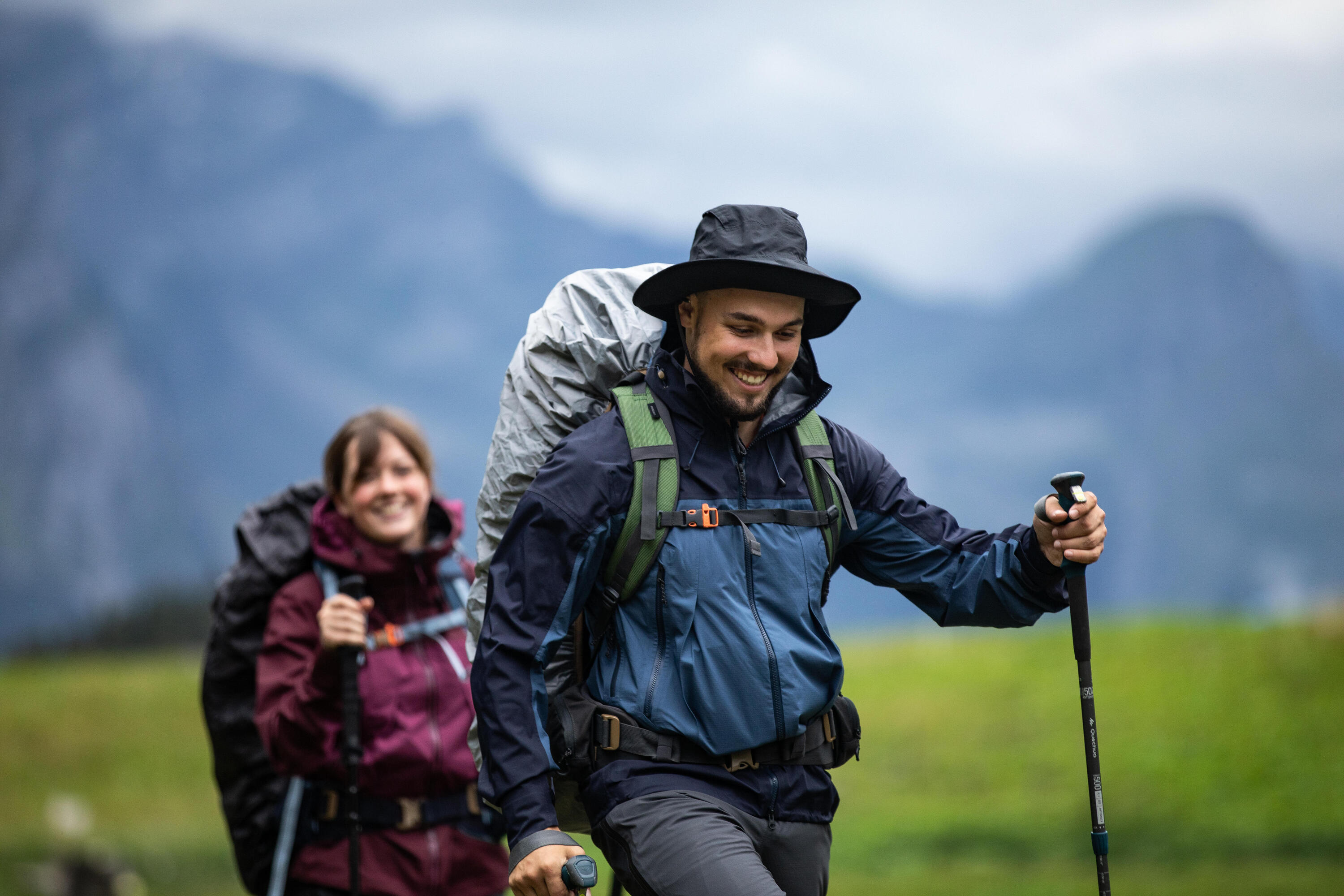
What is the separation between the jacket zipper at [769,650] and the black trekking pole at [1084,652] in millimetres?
782

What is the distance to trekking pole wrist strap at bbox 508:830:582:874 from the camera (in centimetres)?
284

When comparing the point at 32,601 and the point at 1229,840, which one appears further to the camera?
the point at 32,601

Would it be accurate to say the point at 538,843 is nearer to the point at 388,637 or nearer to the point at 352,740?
the point at 352,740

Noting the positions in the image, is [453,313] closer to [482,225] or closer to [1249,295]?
[482,225]

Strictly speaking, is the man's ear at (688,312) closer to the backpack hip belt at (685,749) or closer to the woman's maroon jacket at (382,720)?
the backpack hip belt at (685,749)

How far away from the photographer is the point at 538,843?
2.85 meters

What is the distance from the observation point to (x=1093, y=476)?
17.2m

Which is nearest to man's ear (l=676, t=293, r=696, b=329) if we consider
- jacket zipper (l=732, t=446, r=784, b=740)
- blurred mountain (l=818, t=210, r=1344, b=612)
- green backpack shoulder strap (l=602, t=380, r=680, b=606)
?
green backpack shoulder strap (l=602, t=380, r=680, b=606)

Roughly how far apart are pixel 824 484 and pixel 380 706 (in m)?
1.96

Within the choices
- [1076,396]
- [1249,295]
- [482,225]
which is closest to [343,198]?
[482,225]

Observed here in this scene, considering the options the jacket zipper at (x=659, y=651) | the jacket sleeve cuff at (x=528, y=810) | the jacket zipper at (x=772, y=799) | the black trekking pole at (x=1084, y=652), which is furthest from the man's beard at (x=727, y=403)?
the jacket sleeve cuff at (x=528, y=810)

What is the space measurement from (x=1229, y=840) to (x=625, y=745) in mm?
10941

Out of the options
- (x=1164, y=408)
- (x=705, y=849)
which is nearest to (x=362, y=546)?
(x=705, y=849)

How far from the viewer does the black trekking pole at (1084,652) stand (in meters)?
3.23
